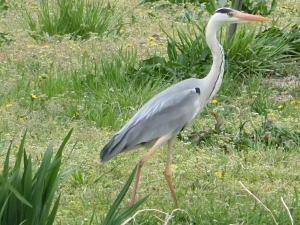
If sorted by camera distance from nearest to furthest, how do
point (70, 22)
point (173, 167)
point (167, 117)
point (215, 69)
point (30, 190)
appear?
point (30, 190) < point (167, 117) < point (215, 69) < point (173, 167) < point (70, 22)

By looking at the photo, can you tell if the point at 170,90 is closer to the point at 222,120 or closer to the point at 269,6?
the point at 222,120

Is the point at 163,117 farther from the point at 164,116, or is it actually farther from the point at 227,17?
the point at 227,17

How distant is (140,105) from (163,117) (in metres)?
1.60

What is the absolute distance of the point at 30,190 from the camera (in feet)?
9.81

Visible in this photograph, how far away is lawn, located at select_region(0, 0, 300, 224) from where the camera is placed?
4145 millimetres

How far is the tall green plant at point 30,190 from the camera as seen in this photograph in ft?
9.65

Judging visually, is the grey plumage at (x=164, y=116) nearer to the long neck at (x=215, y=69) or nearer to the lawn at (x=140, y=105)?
the long neck at (x=215, y=69)

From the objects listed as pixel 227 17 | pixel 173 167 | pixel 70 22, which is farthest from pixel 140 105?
pixel 70 22

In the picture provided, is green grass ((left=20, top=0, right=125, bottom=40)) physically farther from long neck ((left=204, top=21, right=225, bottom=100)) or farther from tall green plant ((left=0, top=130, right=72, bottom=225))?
tall green plant ((left=0, top=130, right=72, bottom=225))

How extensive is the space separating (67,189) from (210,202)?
105 cm

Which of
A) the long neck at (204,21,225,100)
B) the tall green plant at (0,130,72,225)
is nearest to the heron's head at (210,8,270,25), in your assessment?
the long neck at (204,21,225,100)

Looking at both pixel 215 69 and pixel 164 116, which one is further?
pixel 215 69

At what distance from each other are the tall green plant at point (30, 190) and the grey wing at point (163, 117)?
4.37 feet

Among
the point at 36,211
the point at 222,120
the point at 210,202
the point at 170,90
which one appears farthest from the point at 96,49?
the point at 36,211
